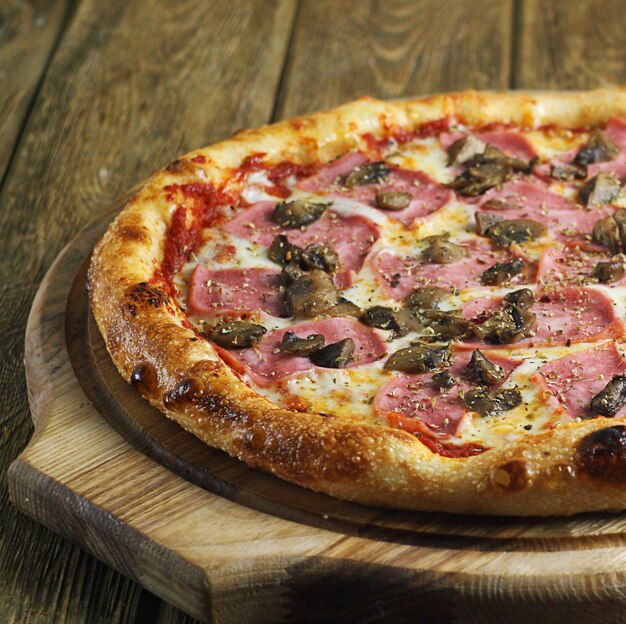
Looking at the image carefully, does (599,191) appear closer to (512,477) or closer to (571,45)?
(512,477)

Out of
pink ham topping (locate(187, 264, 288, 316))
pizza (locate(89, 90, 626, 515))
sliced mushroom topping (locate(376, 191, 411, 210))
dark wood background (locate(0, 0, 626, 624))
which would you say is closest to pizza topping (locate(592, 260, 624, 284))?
pizza (locate(89, 90, 626, 515))

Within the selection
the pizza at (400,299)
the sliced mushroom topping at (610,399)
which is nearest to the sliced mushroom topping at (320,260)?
the pizza at (400,299)

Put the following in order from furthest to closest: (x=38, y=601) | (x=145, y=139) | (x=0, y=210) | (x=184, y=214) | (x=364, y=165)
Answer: (x=145, y=139) < (x=0, y=210) < (x=364, y=165) < (x=184, y=214) < (x=38, y=601)

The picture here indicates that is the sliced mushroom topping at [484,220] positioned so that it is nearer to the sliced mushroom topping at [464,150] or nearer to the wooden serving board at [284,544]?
the sliced mushroom topping at [464,150]

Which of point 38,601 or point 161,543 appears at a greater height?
point 161,543

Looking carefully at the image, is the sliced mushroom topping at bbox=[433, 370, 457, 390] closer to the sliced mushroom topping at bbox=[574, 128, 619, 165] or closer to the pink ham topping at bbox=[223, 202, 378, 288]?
the pink ham topping at bbox=[223, 202, 378, 288]

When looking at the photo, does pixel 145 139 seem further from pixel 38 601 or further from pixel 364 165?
pixel 38 601

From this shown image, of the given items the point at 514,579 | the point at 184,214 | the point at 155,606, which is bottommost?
the point at 155,606

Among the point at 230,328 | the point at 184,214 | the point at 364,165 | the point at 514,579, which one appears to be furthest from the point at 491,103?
the point at 514,579
